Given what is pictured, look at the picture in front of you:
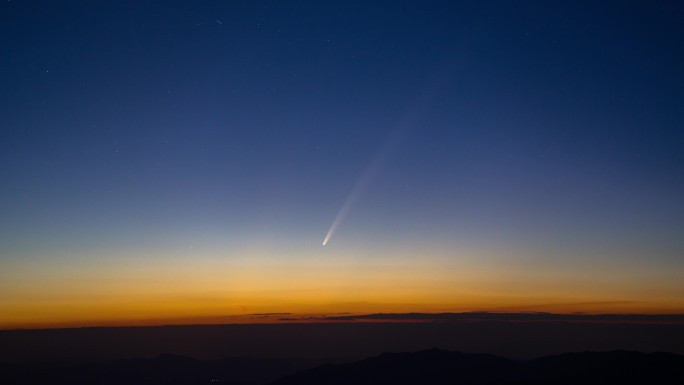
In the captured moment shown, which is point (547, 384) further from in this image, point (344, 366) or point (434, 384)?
point (344, 366)

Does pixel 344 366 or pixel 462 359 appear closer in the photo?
pixel 462 359

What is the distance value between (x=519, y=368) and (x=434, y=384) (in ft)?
90.5

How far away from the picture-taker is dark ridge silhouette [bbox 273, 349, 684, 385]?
13625cm

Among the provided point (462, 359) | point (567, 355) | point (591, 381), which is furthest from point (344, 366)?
point (591, 381)

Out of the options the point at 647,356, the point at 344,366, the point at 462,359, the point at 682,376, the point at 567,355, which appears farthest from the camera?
Result: the point at 344,366

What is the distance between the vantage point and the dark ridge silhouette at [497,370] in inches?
5364

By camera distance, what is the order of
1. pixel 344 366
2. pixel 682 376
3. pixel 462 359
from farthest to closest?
pixel 344 366, pixel 462 359, pixel 682 376

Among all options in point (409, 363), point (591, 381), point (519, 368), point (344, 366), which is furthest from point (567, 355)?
point (344, 366)

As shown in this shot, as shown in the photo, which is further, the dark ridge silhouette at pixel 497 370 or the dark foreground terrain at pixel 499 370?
the dark foreground terrain at pixel 499 370

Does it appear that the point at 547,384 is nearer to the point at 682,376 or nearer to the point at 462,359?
the point at 682,376

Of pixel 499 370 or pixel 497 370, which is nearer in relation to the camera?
pixel 499 370

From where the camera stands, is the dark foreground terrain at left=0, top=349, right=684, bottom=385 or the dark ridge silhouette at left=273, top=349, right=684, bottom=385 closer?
the dark ridge silhouette at left=273, top=349, right=684, bottom=385

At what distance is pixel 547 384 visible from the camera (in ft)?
429

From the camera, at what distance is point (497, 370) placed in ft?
559
